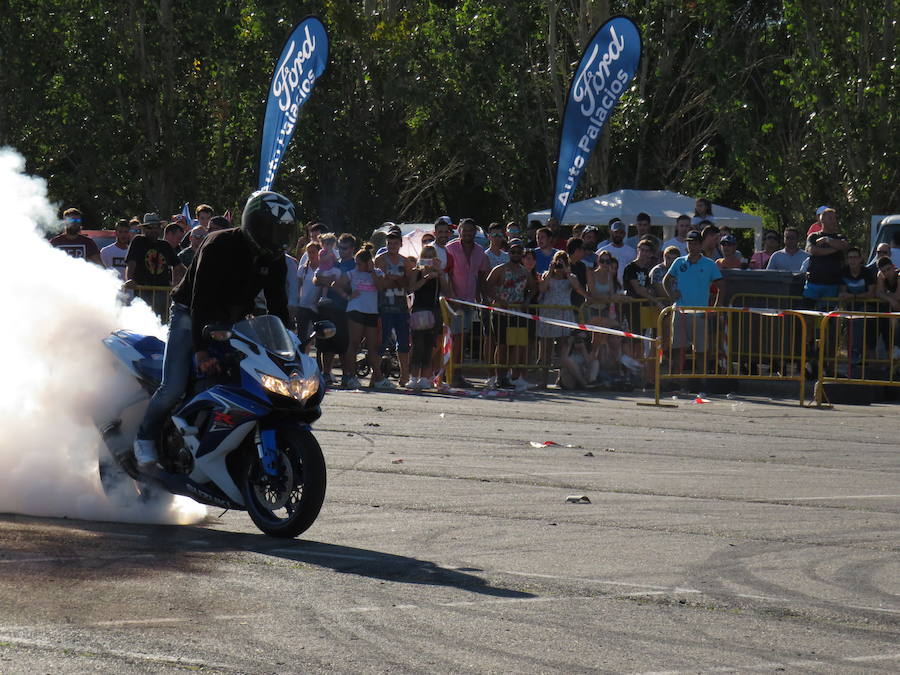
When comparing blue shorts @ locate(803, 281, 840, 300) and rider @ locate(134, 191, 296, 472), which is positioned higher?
blue shorts @ locate(803, 281, 840, 300)

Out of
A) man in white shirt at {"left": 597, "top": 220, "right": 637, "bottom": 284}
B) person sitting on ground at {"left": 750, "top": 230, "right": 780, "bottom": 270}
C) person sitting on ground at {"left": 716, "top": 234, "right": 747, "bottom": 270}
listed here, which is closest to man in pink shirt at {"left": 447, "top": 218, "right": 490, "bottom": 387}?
man in white shirt at {"left": 597, "top": 220, "right": 637, "bottom": 284}

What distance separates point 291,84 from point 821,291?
9.71m

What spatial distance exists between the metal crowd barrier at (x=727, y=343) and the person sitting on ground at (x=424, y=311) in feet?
9.12

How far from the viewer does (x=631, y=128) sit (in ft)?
133

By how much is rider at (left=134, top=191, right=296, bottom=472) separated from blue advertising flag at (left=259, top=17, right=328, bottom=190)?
53.2ft

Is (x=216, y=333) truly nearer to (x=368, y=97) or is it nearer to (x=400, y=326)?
(x=400, y=326)

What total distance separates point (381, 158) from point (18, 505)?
111 ft

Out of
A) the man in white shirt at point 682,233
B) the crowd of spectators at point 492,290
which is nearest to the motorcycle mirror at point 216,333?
the crowd of spectators at point 492,290

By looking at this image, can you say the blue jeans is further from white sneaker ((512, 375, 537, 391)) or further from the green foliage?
the green foliage

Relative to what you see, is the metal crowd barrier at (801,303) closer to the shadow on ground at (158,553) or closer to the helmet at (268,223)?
the helmet at (268,223)

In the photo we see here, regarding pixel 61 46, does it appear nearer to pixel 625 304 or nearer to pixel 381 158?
pixel 381 158

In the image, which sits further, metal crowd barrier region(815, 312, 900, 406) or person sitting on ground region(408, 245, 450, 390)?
person sitting on ground region(408, 245, 450, 390)

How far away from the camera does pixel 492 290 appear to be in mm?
19703

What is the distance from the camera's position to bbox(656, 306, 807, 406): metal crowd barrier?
18.7m
